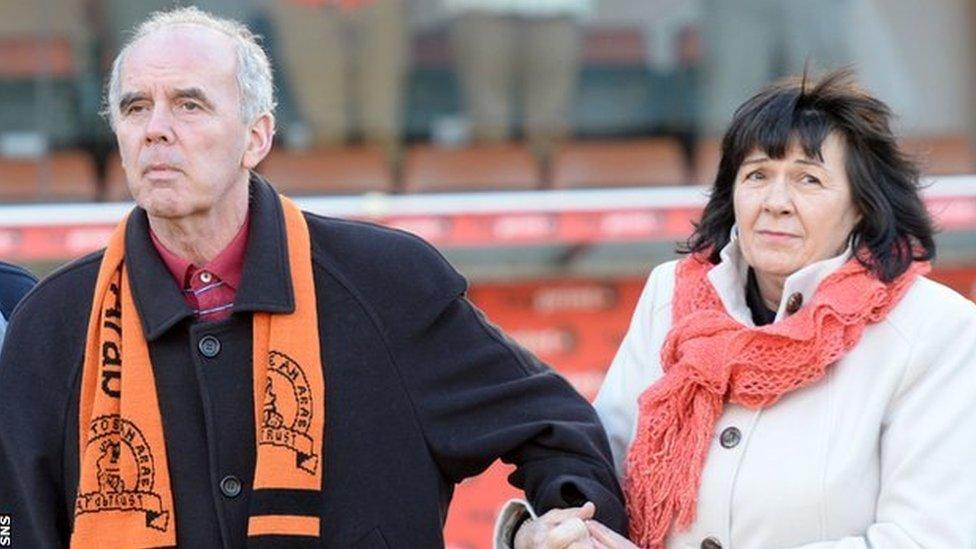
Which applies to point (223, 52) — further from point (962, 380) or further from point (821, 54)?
point (821, 54)

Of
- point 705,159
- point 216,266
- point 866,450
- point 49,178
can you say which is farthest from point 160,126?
point 705,159

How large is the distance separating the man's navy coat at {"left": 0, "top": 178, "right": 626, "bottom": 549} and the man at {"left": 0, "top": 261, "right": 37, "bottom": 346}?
0.46 metres

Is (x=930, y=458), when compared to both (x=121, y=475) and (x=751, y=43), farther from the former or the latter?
(x=751, y=43)

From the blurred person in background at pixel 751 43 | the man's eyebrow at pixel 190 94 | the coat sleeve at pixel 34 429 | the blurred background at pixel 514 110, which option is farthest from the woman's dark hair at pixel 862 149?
the blurred person in background at pixel 751 43

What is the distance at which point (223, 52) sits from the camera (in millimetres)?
4070

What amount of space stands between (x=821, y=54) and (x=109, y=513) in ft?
24.3

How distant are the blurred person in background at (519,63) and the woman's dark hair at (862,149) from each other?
6.43m

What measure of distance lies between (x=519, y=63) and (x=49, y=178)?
233 cm

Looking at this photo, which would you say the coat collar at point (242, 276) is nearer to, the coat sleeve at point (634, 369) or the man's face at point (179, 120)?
the man's face at point (179, 120)

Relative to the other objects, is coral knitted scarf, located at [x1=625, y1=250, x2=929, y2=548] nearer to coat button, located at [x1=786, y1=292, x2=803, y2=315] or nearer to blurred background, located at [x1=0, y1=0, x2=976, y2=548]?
coat button, located at [x1=786, y1=292, x2=803, y2=315]

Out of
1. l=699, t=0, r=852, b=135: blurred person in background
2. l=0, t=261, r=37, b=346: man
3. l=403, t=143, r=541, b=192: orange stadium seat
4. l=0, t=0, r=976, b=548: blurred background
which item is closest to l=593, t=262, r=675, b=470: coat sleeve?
l=0, t=261, r=37, b=346: man

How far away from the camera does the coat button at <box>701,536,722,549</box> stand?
3984 mm

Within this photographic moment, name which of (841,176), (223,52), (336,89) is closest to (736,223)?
(841,176)

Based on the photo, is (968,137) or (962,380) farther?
(968,137)
